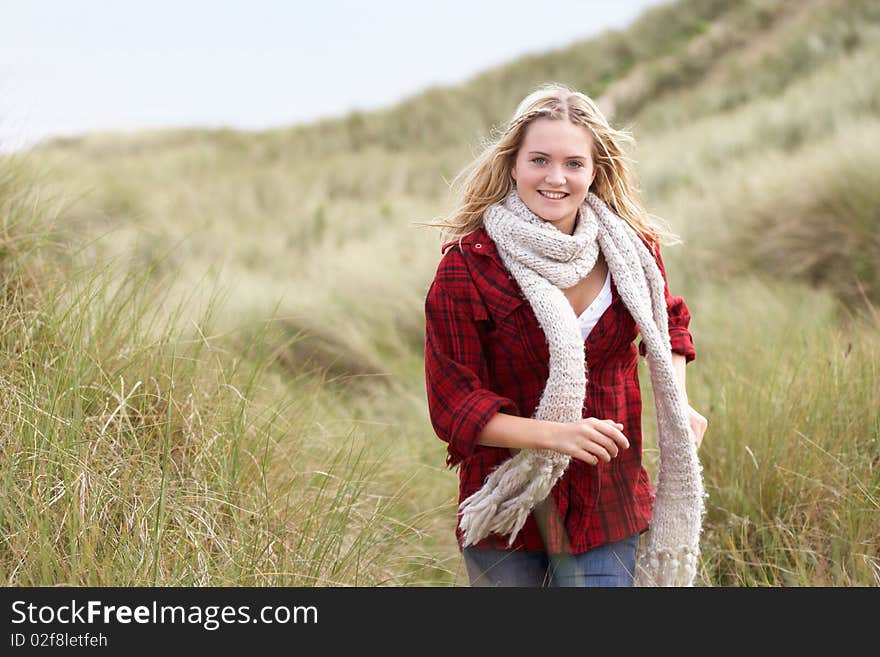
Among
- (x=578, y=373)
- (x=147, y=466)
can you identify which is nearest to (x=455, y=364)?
(x=578, y=373)

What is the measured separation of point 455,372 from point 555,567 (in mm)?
688

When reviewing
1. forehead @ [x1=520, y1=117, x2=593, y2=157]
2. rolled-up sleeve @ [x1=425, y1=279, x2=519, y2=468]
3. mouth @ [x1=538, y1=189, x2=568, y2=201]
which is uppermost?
forehead @ [x1=520, y1=117, x2=593, y2=157]

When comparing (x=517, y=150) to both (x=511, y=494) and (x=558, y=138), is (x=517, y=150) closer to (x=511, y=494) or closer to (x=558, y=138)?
(x=558, y=138)

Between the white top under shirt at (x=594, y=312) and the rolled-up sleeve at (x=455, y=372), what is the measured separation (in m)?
0.32

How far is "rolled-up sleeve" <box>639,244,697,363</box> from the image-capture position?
10.1 ft

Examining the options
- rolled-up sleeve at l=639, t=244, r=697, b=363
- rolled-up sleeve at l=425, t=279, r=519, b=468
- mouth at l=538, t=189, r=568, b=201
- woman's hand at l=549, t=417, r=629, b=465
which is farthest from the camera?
rolled-up sleeve at l=639, t=244, r=697, b=363

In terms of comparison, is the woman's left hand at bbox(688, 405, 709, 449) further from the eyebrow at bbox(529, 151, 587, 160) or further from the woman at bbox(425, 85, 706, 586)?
the eyebrow at bbox(529, 151, 587, 160)

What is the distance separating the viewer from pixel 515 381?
2.83 m

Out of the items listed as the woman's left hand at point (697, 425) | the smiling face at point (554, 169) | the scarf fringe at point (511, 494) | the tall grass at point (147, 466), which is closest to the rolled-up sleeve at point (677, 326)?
the woman's left hand at point (697, 425)

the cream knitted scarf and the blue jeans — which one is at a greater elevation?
the cream knitted scarf

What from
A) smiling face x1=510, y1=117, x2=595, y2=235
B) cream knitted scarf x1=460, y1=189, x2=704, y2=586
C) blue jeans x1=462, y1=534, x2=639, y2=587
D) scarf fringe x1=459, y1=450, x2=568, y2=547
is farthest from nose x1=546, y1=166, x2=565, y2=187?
blue jeans x1=462, y1=534, x2=639, y2=587

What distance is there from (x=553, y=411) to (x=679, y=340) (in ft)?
2.27

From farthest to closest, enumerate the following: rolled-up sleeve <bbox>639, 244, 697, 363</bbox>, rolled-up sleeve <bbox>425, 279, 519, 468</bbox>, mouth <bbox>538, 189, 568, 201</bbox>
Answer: rolled-up sleeve <bbox>639, 244, 697, 363</bbox>
mouth <bbox>538, 189, 568, 201</bbox>
rolled-up sleeve <bbox>425, 279, 519, 468</bbox>

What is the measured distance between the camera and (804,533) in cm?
346
